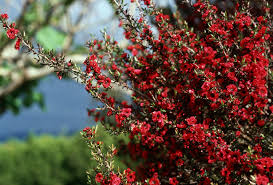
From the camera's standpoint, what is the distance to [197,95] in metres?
3.09

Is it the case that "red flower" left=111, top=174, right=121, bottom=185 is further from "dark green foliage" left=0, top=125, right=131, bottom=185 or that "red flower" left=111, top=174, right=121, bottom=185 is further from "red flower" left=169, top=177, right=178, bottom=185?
"dark green foliage" left=0, top=125, right=131, bottom=185

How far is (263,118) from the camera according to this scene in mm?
3139

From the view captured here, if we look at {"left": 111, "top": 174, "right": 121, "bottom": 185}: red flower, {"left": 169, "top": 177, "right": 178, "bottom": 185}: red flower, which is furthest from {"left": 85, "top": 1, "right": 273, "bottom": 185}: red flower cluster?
{"left": 111, "top": 174, "right": 121, "bottom": 185}: red flower

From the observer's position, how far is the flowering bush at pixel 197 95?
2842 mm

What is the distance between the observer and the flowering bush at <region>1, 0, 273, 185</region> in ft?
9.32

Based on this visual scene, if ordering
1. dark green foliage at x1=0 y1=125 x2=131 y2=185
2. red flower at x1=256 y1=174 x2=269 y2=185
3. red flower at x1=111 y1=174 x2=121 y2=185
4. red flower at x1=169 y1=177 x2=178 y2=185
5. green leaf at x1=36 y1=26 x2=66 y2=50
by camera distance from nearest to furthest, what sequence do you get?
red flower at x1=256 y1=174 x2=269 y2=185 < red flower at x1=111 y1=174 x2=121 y2=185 < red flower at x1=169 y1=177 x2=178 y2=185 < dark green foliage at x1=0 y1=125 x2=131 y2=185 < green leaf at x1=36 y1=26 x2=66 y2=50

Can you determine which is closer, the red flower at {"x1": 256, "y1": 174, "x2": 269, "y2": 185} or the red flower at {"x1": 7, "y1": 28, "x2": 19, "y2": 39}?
the red flower at {"x1": 256, "y1": 174, "x2": 269, "y2": 185}

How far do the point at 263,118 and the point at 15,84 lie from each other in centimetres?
1006

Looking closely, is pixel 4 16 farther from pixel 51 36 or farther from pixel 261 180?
pixel 51 36

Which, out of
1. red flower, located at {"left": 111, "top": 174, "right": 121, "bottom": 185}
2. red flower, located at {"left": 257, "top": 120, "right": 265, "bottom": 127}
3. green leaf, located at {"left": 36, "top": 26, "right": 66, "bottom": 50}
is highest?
green leaf, located at {"left": 36, "top": 26, "right": 66, "bottom": 50}

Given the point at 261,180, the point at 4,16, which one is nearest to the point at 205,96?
the point at 261,180

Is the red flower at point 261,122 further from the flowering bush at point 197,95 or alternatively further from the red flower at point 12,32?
the red flower at point 12,32

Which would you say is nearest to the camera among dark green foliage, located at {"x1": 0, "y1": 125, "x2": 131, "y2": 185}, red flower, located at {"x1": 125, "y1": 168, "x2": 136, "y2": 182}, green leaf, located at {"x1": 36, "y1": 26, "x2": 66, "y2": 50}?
red flower, located at {"x1": 125, "y1": 168, "x2": 136, "y2": 182}

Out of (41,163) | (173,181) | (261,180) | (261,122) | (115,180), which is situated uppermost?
(41,163)
